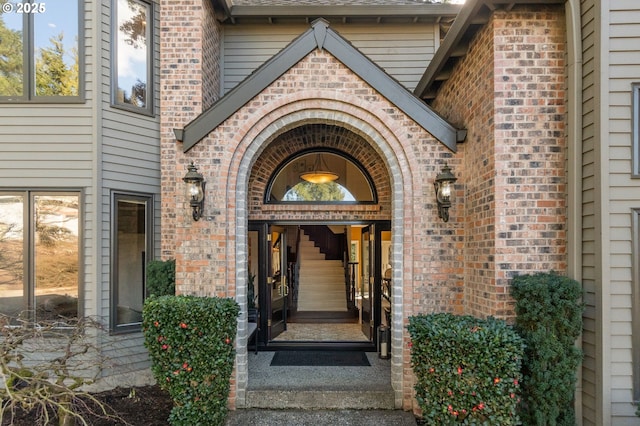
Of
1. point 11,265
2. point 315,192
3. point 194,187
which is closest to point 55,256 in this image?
point 11,265

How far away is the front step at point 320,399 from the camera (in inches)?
155

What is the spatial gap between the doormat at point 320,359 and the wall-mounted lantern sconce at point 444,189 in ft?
8.62

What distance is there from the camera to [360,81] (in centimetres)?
393

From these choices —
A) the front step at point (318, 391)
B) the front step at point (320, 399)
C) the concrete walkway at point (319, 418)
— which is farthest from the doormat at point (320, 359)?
the concrete walkway at point (319, 418)

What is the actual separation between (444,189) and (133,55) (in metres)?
4.96

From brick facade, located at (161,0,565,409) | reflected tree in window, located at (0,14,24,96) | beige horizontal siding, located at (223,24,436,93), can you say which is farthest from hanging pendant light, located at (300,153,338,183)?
reflected tree in window, located at (0,14,24,96)

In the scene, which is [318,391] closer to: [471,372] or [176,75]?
[471,372]

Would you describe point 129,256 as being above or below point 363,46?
below

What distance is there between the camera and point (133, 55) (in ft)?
16.6

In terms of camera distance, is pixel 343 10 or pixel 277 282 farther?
pixel 277 282

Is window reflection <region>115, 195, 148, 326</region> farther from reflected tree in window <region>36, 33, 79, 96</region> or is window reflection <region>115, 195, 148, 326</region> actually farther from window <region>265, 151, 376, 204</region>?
window <region>265, 151, 376, 204</region>

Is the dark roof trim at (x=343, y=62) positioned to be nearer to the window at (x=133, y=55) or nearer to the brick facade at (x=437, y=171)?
the brick facade at (x=437, y=171)

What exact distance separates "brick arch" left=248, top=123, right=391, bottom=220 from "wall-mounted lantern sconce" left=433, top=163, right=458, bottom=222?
1.65 m

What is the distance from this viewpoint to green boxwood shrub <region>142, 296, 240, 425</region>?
3.36 meters
